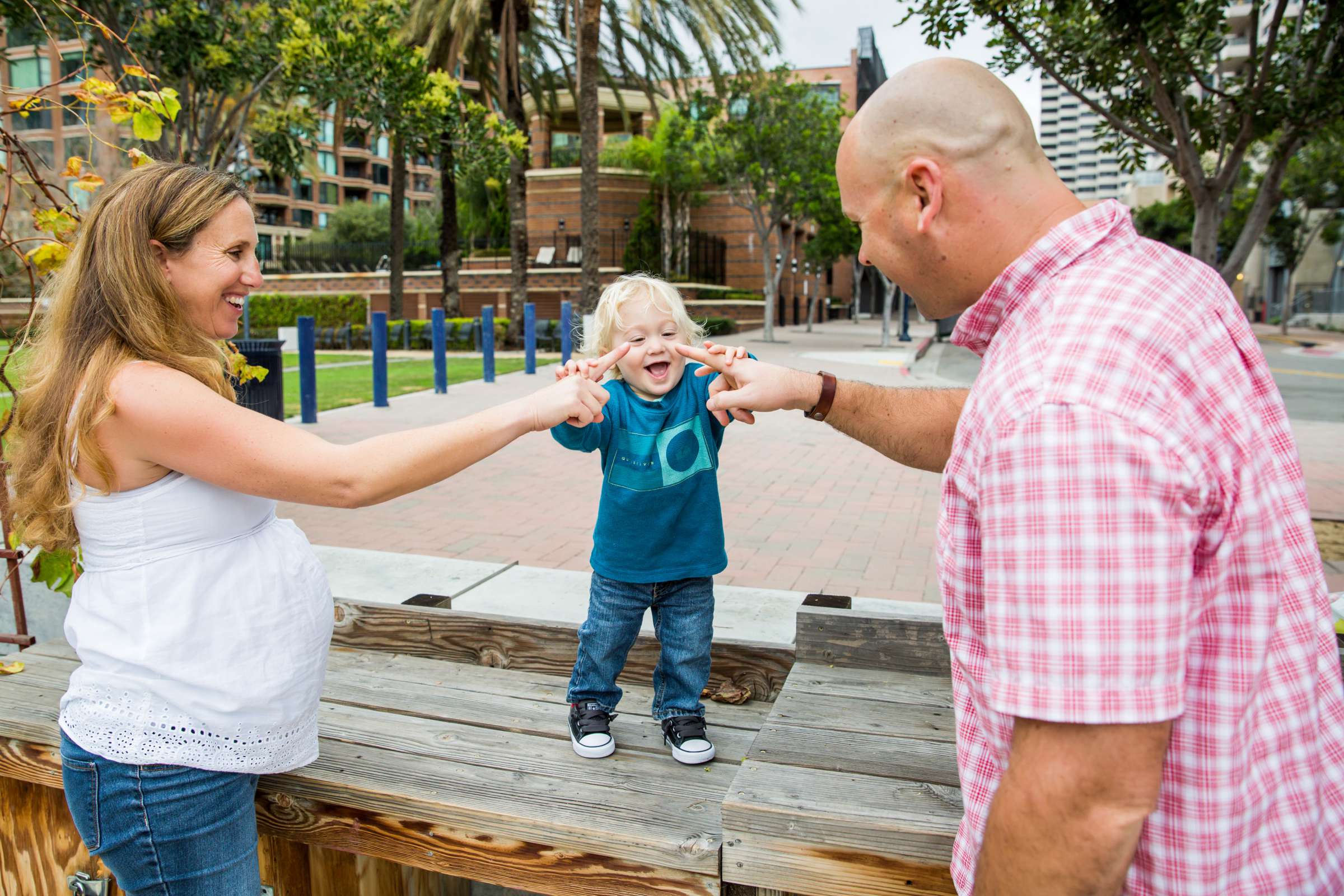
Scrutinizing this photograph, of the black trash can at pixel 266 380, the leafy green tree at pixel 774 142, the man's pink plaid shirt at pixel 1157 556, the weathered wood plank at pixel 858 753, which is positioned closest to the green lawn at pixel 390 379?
the black trash can at pixel 266 380

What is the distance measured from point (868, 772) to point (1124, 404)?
4.13 ft

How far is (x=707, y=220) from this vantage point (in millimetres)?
37719

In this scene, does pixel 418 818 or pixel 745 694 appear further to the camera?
pixel 745 694

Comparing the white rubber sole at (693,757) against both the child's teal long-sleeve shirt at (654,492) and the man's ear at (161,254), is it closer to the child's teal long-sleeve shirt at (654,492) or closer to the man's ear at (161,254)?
the child's teal long-sleeve shirt at (654,492)

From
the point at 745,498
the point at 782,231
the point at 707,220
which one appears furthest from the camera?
the point at 782,231

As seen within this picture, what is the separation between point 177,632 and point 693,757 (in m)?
1.19

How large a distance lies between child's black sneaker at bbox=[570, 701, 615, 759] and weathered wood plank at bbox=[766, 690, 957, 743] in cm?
41

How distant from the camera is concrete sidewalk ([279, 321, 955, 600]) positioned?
5527mm

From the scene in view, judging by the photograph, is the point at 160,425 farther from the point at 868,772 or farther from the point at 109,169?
the point at 109,169

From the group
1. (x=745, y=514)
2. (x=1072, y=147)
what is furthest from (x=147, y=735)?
(x=1072, y=147)

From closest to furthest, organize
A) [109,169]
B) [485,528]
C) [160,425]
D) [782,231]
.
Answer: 1. [160,425]
2. [485,528]
3. [109,169]
4. [782,231]

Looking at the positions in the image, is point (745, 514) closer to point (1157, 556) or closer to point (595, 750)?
point (595, 750)

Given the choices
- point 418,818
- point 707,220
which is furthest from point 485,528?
point 707,220

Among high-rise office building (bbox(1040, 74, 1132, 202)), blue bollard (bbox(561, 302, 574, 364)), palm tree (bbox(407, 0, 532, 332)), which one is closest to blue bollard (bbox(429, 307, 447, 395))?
blue bollard (bbox(561, 302, 574, 364))
